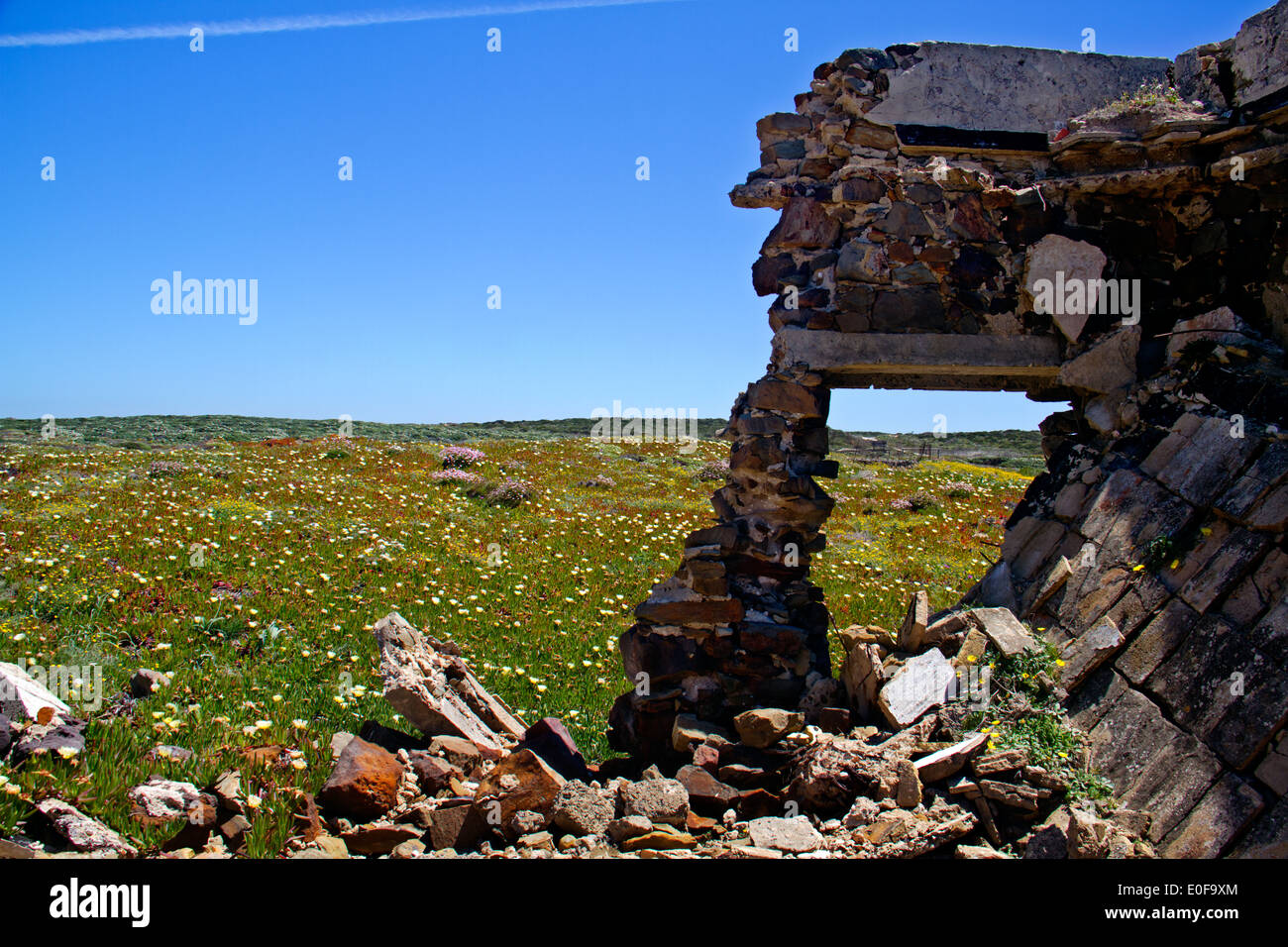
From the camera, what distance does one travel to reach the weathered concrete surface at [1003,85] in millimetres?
6898

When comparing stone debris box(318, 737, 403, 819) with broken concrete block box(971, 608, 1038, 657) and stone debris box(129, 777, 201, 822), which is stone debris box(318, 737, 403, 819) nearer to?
stone debris box(129, 777, 201, 822)

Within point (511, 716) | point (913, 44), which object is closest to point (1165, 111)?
point (913, 44)

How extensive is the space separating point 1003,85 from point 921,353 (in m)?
2.47

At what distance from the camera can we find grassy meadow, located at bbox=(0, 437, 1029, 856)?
564cm

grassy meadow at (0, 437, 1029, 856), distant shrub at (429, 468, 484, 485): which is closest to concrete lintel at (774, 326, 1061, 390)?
grassy meadow at (0, 437, 1029, 856)

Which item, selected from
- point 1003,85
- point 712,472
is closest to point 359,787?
point 1003,85

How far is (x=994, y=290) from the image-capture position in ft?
22.7

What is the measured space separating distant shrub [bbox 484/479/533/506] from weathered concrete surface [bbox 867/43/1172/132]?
1088cm

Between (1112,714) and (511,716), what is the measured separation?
458cm

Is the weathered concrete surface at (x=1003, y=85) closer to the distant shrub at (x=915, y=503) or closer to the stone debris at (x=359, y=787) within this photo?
the stone debris at (x=359, y=787)

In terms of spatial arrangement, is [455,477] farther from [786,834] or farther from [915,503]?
[786,834]

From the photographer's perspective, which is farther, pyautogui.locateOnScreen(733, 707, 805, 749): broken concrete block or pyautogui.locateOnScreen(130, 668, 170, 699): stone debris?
pyautogui.locateOnScreen(130, 668, 170, 699): stone debris

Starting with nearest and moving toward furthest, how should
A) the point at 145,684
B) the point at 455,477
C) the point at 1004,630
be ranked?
the point at 1004,630
the point at 145,684
the point at 455,477

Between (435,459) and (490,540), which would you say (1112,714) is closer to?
(490,540)
